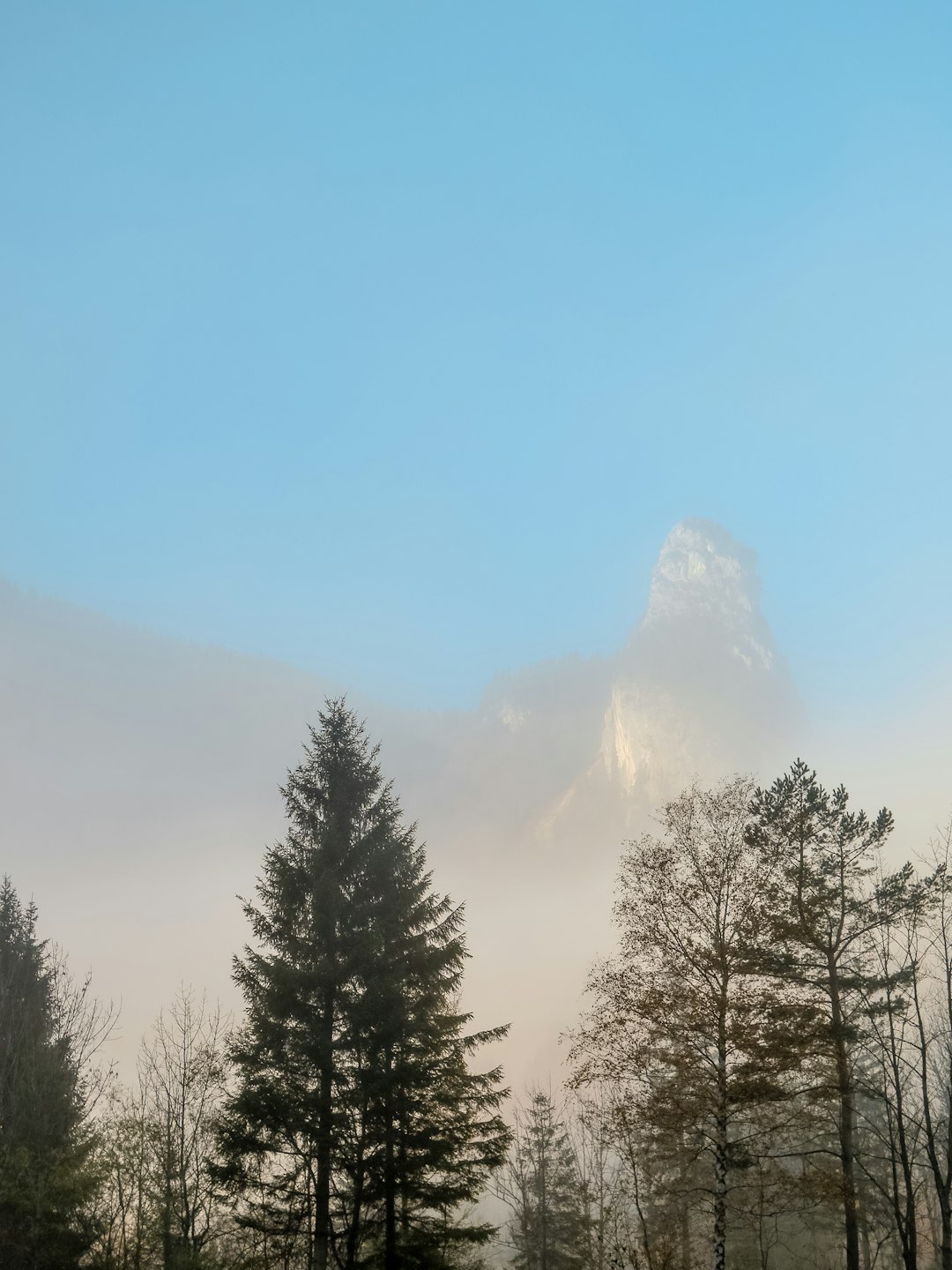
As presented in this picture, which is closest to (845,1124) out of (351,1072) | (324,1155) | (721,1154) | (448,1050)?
(721,1154)

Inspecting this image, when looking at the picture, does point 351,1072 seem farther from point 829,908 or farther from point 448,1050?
point 829,908

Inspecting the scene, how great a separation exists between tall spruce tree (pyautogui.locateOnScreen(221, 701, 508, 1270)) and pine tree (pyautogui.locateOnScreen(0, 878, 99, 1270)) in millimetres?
7711

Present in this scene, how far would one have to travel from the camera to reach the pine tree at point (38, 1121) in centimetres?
2659

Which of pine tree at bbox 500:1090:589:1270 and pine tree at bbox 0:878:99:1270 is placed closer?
pine tree at bbox 0:878:99:1270

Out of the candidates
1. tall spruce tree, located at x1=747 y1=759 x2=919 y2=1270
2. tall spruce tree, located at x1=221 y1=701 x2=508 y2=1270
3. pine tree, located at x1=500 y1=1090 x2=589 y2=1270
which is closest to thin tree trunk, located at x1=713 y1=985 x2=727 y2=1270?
tall spruce tree, located at x1=747 y1=759 x2=919 y2=1270

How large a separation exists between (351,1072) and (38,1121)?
42.1 ft

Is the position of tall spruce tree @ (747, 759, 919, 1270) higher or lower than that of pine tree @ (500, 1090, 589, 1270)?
higher

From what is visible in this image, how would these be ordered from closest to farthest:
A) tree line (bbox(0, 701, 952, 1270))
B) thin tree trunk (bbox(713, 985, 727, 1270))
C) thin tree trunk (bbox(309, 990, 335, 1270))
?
thin tree trunk (bbox(309, 990, 335, 1270))
thin tree trunk (bbox(713, 985, 727, 1270))
tree line (bbox(0, 701, 952, 1270))

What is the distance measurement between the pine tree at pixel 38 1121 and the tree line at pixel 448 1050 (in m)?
0.11

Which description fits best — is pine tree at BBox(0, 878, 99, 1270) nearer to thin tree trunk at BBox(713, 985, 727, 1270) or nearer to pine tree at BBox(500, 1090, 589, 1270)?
thin tree trunk at BBox(713, 985, 727, 1270)

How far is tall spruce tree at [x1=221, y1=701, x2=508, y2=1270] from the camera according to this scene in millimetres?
21750

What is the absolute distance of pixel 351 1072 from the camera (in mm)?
22328

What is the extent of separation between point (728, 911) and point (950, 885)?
5.89 m

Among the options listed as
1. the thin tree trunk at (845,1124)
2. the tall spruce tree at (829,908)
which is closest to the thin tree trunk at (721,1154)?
the tall spruce tree at (829,908)
